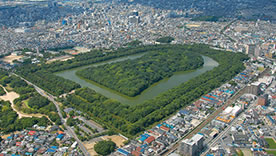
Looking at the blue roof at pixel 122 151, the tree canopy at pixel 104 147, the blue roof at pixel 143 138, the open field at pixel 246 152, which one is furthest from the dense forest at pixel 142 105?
the open field at pixel 246 152

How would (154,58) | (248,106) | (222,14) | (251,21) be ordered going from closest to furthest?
1. (248,106)
2. (154,58)
3. (251,21)
4. (222,14)

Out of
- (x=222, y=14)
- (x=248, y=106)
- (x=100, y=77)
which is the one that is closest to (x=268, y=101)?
(x=248, y=106)

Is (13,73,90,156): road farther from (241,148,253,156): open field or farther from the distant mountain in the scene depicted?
the distant mountain

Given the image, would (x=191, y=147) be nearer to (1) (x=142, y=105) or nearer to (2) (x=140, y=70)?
(1) (x=142, y=105)

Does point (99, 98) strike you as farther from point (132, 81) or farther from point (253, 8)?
point (253, 8)

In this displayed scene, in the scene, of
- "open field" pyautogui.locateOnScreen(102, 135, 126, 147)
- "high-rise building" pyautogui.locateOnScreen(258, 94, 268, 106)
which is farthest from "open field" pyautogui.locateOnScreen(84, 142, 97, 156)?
"high-rise building" pyautogui.locateOnScreen(258, 94, 268, 106)

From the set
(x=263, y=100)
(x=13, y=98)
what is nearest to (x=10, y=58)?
(x=13, y=98)
